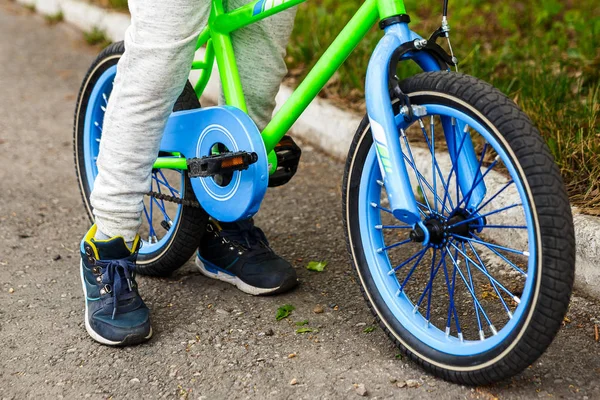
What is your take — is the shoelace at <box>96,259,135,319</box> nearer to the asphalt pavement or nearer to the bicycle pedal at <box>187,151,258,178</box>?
the asphalt pavement

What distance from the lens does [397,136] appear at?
2.01m

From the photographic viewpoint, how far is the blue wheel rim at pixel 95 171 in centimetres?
271

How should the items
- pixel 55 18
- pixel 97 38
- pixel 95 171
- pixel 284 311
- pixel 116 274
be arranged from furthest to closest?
pixel 55 18 → pixel 97 38 → pixel 95 171 → pixel 284 311 → pixel 116 274

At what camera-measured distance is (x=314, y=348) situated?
7.33ft

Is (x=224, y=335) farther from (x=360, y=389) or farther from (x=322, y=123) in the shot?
(x=322, y=123)

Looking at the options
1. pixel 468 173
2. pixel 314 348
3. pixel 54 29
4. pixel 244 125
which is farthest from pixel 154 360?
pixel 54 29

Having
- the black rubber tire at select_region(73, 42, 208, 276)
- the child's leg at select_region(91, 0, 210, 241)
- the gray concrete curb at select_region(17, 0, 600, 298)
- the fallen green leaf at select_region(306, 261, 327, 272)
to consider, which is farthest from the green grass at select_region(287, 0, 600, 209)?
the child's leg at select_region(91, 0, 210, 241)

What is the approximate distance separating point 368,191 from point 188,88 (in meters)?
0.69

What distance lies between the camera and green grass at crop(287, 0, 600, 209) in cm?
283

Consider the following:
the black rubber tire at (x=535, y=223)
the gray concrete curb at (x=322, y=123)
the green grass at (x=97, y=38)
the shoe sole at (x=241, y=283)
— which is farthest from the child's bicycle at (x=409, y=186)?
the green grass at (x=97, y=38)

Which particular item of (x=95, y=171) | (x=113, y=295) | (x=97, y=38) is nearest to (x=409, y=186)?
(x=113, y=295)

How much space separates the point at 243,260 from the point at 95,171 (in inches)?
29.9

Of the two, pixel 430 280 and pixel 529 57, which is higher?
pixel 529 57

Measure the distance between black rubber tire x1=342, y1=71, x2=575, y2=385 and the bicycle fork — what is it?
71mm
